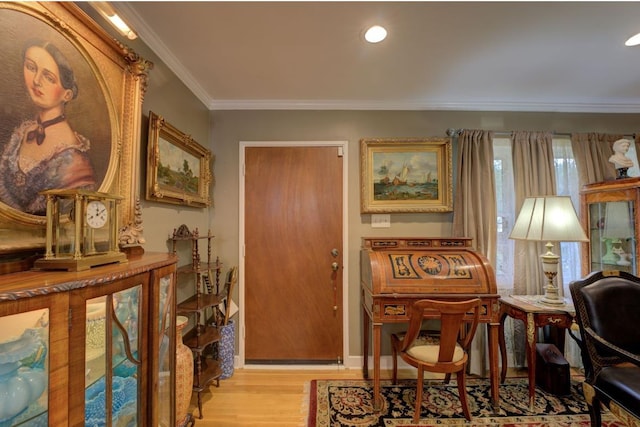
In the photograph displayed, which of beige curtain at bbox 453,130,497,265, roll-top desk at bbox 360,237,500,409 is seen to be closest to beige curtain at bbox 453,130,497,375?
beige curtain at bbox 453,130,497,265

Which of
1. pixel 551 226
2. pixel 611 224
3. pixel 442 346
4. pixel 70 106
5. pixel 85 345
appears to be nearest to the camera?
pixel 85 345

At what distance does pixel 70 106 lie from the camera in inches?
42.4

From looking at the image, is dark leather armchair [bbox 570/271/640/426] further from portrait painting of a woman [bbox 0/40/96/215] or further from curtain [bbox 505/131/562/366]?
portrait painting of a woman [bbox 0/40/96/215]

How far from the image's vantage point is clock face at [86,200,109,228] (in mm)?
970

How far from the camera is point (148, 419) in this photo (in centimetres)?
109

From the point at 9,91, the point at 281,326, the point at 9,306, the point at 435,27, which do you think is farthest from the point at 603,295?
the point at 9,91

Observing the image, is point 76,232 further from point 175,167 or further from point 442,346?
point 442,346

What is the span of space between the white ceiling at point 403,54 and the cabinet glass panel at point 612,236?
102cm

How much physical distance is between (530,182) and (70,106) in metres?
3.26

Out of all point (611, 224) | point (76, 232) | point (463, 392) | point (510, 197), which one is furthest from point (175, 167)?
point (611, 224)

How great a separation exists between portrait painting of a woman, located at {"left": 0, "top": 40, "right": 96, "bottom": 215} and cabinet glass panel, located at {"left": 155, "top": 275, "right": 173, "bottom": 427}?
0.54m

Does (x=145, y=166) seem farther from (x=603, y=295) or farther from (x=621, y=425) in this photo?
(x=621, y=425)

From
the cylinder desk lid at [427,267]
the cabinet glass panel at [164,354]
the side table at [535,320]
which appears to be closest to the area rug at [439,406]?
the side table at [535,320]

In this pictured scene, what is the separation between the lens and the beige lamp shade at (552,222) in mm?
1988
